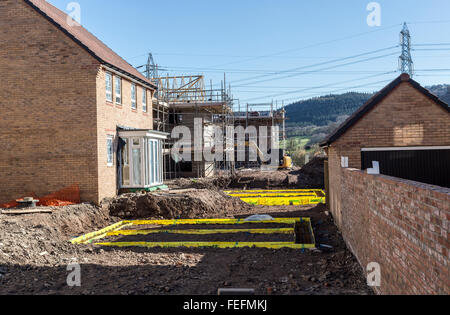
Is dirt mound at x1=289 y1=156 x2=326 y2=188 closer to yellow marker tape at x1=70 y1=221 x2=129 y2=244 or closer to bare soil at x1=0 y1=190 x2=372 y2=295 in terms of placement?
bare soil at x1=0 y1=190 x2=372 y2=295

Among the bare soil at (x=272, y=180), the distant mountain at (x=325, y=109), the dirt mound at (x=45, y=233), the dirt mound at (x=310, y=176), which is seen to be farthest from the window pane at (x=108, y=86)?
the distant mountain at (x=325, y=109)

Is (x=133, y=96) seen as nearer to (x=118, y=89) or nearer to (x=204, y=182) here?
(x=118, y=89)

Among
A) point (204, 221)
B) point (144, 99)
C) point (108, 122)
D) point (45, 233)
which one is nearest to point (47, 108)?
point (108, 122)

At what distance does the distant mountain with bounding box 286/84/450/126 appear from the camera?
10688 centimetres

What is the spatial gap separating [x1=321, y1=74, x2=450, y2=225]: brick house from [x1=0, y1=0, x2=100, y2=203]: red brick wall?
35.3 feet

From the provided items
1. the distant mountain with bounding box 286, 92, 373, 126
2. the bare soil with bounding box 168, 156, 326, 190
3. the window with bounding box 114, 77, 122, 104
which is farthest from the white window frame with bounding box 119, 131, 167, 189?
the distant mountain with bounding box 286, 92, 373, 126

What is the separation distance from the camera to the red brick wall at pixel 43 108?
1639 centimetres

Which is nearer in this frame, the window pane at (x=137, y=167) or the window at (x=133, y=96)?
the window pane at (x=137, y=167)

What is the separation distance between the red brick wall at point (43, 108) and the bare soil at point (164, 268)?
448 centimetres

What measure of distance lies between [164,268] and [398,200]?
209 inches

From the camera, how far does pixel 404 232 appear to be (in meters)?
4.74

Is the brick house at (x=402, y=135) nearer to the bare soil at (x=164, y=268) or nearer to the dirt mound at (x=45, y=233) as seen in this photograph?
the bare soil at (x=164, y=268)
